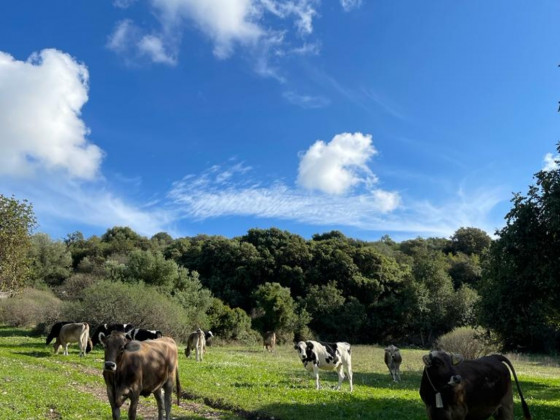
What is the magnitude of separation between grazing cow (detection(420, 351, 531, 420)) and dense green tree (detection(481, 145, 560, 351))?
7.47m

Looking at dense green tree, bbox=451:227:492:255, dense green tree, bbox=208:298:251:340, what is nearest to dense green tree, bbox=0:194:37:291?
dense green tree, bbox=208:298:251:340

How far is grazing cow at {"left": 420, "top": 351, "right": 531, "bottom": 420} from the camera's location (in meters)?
7.79

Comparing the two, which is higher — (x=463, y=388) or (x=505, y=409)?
(x=463, y=388)

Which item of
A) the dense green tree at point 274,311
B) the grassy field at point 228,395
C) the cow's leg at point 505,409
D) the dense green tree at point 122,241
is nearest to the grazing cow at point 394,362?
the grassy field at point 228,395

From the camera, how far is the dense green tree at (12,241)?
1217 inches

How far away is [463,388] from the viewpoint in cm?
807

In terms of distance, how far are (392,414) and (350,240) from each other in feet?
245

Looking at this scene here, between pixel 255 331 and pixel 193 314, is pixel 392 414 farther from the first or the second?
pixel 255 331

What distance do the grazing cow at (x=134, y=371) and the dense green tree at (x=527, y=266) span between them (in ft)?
42.2

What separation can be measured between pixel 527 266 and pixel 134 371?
14038 millimetres

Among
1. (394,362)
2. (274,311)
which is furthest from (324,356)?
(274,311)

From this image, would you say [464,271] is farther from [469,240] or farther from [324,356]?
[324,356]

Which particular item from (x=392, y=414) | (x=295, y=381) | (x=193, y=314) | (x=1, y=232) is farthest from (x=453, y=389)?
(x=193, y=314)

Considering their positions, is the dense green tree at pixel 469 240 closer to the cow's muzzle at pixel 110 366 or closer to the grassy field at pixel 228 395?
the grassy field at pixel 228 395
